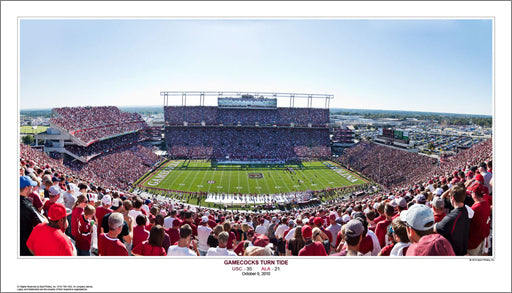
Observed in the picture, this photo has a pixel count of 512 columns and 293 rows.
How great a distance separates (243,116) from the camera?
44344 mm

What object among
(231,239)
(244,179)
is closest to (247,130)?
(244,179)

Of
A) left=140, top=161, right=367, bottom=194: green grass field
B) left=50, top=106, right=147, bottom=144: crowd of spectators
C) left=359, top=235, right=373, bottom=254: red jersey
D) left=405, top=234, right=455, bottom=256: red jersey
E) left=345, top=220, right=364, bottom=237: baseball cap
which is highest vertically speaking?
left=50, top=106, right=147, bottom=144: crowd of spectators

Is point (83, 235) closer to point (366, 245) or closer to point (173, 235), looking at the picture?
point (173, 235)

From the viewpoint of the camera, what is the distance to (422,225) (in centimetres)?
275

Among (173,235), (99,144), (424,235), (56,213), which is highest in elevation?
(99,144)

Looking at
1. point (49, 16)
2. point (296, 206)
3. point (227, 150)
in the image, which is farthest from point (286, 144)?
point (49, 16)

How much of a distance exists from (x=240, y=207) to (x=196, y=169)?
1230 centimetres

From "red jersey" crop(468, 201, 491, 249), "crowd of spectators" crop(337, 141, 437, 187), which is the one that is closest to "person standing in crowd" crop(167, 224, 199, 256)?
"red jersey" crop(468, 201, 491, 249)

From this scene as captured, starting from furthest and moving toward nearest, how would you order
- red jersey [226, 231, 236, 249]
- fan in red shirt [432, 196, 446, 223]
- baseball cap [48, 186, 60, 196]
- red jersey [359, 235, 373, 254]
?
1. red jersey [226, 231, 236, 249]
2. baseball cap [48, 186, 60, 196]
3. fan in red shirt [432, 196, 446, 223]
4. red jersey [359, 235, 373, 254]

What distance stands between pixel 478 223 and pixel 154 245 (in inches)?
170

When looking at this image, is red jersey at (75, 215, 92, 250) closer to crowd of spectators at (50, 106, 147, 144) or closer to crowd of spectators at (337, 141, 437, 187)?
crowd of spectators at (337, 141, 437, 187)

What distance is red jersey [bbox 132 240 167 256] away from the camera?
3254 mm

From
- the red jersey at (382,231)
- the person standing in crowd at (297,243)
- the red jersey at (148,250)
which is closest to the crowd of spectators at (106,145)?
the red jersey at (148,250)

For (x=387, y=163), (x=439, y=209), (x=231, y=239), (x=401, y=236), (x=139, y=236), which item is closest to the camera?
(x=401, y=236)
